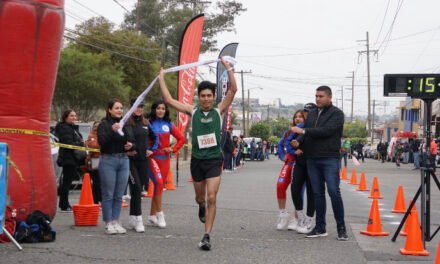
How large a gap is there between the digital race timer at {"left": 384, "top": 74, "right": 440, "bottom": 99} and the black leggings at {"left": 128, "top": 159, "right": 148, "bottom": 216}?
339 cm

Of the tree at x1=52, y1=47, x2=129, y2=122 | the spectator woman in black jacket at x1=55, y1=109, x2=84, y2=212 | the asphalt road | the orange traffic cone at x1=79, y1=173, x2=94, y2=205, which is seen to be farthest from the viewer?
the tree at x1=52, y1=47, x2=129, y2=122

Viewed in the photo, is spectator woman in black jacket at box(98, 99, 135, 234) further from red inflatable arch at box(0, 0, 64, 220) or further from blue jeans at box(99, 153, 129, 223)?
red inflatable arch at box(0, 0, 64, 220)

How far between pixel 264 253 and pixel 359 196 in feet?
31.7

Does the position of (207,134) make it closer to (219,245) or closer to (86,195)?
(219,245)

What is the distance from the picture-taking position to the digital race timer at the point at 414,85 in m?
8.41

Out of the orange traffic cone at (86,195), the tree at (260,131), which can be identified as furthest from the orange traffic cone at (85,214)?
the tree at (260,131)

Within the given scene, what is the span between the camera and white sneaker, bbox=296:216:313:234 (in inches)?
360

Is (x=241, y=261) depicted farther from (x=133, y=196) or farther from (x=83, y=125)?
(x=83, y=125)

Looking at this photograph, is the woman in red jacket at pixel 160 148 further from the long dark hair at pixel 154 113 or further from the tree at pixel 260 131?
the tree at pixel 260 131

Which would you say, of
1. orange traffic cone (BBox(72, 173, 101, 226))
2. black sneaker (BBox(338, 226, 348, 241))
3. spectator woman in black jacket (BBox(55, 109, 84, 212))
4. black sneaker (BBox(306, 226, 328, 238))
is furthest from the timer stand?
spectator woman in black jacket (BBox(55, 109, 84, 212))

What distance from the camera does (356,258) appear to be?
7348 mm

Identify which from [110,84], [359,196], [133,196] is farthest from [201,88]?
[110,84]

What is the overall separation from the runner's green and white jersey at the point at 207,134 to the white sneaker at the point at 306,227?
6.28ft

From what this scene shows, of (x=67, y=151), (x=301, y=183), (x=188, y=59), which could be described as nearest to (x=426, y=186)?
(x=301, y=183)
